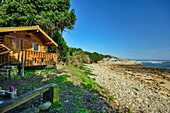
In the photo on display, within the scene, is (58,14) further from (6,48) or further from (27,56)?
(27,56)

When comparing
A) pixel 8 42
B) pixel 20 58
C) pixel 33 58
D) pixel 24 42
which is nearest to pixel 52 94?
pixel 20 58

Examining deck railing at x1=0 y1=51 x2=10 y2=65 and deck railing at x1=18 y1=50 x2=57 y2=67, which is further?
deck railing at x1=0 y1=51 x2=10 y2=65

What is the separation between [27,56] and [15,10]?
1198 centimetres

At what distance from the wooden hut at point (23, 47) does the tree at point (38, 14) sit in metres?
4.37

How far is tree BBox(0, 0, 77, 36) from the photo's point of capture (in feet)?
45.7

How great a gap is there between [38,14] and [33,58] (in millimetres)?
11696

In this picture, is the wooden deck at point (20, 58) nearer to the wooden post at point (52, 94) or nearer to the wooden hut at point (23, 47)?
the wooden hut at point (23, 47)

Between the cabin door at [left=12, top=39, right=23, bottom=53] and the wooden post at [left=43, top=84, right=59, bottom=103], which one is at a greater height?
the cabin door at [left=12, top=39, right=23, bottom=53]

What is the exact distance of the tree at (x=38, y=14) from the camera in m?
13.9

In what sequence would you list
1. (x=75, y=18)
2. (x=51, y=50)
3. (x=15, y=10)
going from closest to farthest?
1. (x=15, y=10)
2. (x=51, y=50)
3. (x=75, y=18)

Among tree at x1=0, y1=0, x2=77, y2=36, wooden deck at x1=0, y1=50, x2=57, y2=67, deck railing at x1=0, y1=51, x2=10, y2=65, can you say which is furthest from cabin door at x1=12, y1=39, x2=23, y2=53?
tree at x1=0, y1=0, x2=77, y2=36

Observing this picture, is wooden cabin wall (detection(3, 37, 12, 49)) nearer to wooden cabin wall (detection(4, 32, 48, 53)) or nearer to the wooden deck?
wooden cabin wall (detection(4, 32, 48, 53))

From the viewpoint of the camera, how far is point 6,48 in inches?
381

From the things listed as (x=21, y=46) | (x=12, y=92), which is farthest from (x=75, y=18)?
(x=12, y=92)
